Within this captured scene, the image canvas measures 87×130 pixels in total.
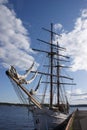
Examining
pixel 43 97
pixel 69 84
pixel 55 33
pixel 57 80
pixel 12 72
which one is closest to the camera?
pixel 12 72

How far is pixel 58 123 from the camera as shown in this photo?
36.0 m

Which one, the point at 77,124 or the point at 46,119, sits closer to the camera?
the point at 77,124

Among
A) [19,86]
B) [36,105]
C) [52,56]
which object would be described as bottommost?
[36,105]

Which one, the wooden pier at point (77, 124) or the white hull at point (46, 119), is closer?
the wooden pier at point (77, 124)

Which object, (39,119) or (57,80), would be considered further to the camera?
(57,80)

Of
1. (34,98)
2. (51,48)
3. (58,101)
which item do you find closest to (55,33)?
(51,48)

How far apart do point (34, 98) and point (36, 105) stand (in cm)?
96

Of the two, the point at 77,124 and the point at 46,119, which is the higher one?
the point at 46,119

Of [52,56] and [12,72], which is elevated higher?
[52,56]

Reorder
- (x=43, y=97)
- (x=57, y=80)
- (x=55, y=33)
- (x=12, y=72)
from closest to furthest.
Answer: (x=12, y=72)
(x=43, y=97)
(x=55, y=33)
(x=57, y=80)

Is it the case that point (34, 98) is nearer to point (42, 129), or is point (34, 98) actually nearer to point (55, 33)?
point (42, 129)

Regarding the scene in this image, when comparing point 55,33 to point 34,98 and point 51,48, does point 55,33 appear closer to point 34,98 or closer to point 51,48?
point 51,48

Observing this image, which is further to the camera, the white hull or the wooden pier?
the white hull

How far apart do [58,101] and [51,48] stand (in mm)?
A: 12013
